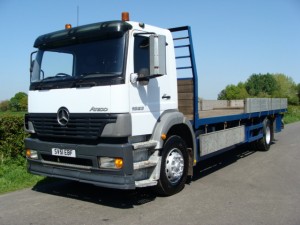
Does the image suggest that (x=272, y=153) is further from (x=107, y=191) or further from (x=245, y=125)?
(x=107, y=191)

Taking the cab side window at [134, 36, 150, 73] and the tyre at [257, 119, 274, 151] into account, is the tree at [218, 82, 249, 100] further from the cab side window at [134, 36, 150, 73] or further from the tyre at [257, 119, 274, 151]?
the cab side window at [134, 36, 150, 73]

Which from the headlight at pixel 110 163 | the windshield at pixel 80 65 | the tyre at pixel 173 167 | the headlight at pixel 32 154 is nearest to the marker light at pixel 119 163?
the headlight at pixel 110 163

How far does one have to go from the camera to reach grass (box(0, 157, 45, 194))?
22.2ft

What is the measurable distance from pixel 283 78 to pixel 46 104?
106m

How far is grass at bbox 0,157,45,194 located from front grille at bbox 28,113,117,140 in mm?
1616

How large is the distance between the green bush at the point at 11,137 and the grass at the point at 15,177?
0.61 feet

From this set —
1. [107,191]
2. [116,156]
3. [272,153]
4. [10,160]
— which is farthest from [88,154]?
[272,153]

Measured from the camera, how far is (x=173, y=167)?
5.89 meters

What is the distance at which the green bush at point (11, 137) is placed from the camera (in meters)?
8.18

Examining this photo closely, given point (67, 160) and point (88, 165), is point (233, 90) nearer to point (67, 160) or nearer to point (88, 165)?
point (67, 160)

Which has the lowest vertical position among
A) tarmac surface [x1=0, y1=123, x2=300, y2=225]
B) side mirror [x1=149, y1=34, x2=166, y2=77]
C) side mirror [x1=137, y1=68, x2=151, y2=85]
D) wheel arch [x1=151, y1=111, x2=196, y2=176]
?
tarmac surface [x1=0, y1=123, x2=300, y2=225]

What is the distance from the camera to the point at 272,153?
10.6 meters

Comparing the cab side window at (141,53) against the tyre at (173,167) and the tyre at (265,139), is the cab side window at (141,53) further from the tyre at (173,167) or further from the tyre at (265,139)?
the tyre at (265,139)

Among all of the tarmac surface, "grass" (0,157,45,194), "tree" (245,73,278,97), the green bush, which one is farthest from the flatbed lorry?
"tree" (245,73,278,97)
